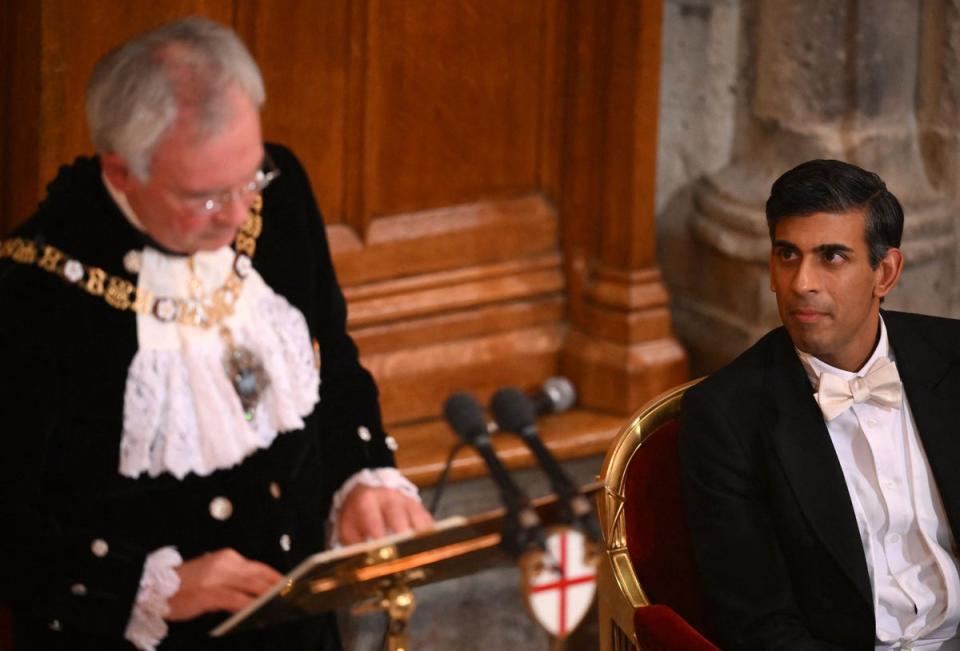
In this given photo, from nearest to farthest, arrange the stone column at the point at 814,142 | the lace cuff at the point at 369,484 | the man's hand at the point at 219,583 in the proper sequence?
the man's hand at the point at 219,583 < the lace cuff at the point at 369,484 < the stone column at the point at 814,142

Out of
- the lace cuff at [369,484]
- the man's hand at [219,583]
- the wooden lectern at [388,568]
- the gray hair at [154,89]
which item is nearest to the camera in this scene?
the wooden lectern at [388,568]

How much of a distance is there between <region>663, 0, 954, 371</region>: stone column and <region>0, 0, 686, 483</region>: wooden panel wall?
0.24 m

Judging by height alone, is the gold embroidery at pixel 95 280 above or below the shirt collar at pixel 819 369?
above

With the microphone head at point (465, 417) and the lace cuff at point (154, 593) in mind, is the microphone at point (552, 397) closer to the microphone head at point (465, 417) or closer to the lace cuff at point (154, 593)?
the microphone head at point (465, 417)

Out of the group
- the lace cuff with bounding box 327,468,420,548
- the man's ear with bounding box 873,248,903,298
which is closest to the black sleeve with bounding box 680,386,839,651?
the man's ear with bounding box 873,248,903,298

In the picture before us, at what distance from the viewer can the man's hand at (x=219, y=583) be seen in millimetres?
2447

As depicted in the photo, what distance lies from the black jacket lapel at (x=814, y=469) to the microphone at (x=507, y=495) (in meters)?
1.09

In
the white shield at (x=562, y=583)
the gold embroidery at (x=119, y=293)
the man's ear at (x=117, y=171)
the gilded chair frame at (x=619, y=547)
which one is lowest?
the gilded chair frame at (x=619, y=547)

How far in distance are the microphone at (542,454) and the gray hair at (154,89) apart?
60 centimetres

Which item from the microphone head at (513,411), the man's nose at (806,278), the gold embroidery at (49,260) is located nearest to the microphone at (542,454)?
the microphone head at (513,411)

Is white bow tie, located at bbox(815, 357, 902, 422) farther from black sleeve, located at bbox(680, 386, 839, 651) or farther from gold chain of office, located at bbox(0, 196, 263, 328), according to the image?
gold chain of office, located at bbox(0, 196, 263, 328)

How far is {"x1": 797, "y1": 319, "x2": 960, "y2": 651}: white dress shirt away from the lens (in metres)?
3.18

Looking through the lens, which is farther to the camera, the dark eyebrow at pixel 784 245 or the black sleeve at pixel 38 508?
the dark eyebrow at pixel 784 245

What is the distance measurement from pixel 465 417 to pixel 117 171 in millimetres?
677
